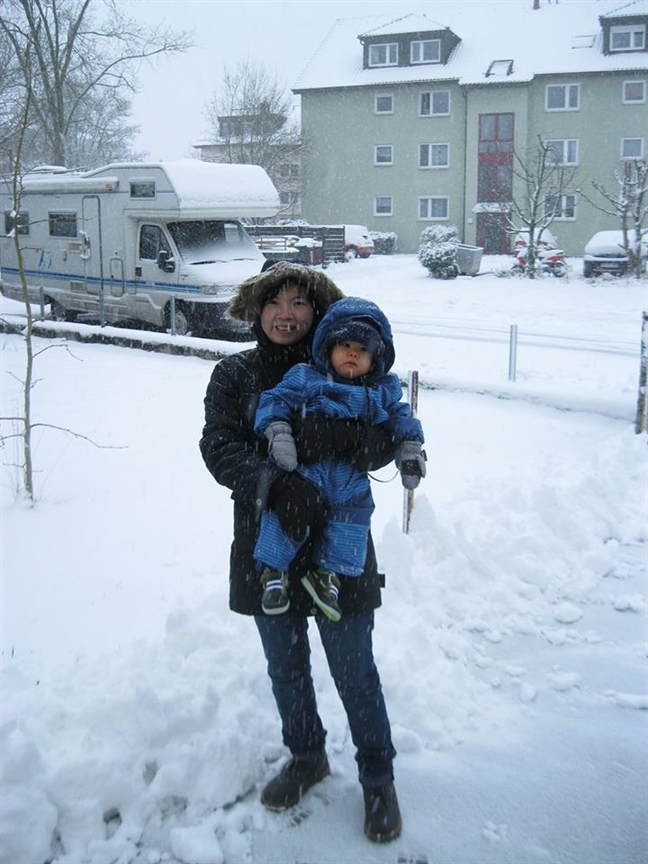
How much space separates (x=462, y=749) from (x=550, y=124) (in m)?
42.3

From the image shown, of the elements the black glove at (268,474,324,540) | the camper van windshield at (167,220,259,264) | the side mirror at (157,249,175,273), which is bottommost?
the black glove at (268,474,324,540)

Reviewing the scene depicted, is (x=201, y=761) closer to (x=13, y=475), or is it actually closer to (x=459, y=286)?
(x=13, y=475)

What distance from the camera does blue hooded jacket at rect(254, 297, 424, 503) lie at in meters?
2.90

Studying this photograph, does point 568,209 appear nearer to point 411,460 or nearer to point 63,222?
point 63,222

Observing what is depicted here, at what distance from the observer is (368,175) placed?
44625 mm

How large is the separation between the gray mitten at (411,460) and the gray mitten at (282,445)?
0.35 m

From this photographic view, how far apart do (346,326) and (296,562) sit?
79cm

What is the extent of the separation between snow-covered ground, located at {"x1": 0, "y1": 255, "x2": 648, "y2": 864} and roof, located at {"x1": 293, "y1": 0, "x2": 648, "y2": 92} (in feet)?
123

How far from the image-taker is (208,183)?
15664 mm

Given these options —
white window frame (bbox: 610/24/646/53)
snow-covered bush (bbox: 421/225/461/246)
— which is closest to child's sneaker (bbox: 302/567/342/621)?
snow-covered bush (bbox: 421/225/461/246)

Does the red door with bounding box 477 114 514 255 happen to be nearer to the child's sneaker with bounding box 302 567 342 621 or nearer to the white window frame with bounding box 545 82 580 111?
the white window frame with bounding box 545 82 580 111

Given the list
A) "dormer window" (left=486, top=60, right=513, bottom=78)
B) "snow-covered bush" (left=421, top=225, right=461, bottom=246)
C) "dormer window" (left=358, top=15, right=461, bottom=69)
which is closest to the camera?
"snow-covered bush" (left=421, top=225, right=461, bottom=246)

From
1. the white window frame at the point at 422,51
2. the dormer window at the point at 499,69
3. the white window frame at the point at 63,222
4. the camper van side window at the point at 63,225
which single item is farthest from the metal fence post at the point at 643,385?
the white window frame at the point at 422,51

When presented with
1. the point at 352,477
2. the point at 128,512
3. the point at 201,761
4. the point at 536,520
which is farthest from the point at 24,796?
the point at 536,520
